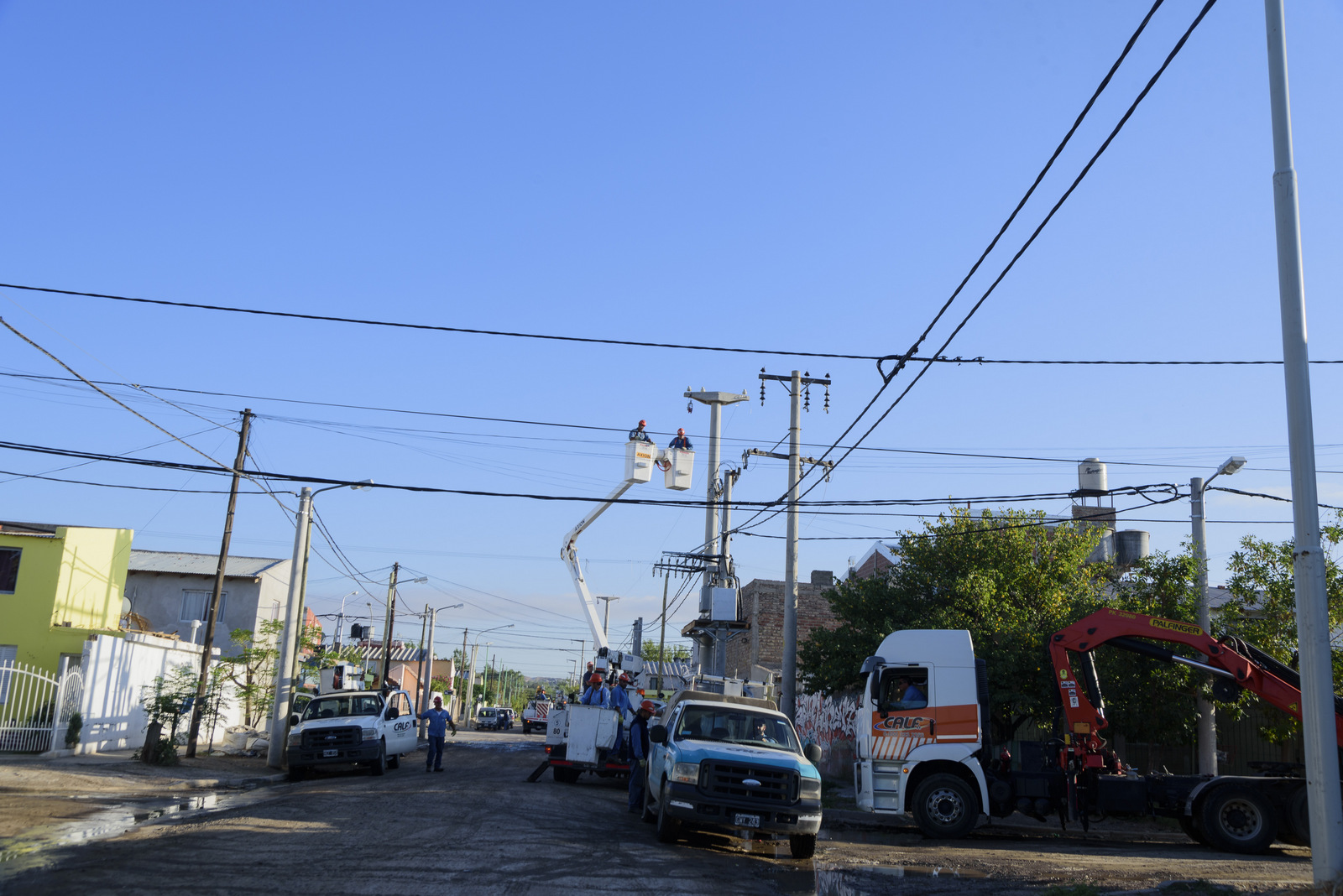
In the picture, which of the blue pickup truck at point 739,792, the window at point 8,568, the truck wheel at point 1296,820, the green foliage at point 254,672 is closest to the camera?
the blue pickup truck at point 739,792

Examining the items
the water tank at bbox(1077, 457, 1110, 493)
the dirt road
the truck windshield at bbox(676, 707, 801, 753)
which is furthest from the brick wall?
the truck windshield at bbox(676, 707, 801, 753)

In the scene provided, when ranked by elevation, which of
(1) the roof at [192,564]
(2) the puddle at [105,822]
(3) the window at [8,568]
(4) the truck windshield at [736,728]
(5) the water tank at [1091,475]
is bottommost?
(2) the puddle at [105,822]

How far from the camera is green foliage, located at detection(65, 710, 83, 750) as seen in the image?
23859 millimetres

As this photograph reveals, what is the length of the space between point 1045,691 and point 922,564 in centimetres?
449

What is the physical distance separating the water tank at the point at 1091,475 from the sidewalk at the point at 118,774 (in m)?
22.8

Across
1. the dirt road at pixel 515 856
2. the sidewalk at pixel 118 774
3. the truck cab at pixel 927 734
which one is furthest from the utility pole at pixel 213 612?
the truck cab at pixel 927 734

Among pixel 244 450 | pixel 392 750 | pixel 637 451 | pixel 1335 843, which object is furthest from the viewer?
pixel 637 451

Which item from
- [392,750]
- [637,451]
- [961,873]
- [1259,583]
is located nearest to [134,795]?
[392,750]

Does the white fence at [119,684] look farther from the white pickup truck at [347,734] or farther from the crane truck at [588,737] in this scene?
the crane truck at [588,737]

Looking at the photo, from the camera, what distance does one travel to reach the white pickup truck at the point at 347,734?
22.4 meters

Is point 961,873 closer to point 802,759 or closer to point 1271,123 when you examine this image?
point 802,759

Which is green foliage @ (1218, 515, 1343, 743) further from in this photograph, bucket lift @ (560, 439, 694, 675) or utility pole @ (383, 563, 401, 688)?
utility pole @ (383, 563, 401, 688)

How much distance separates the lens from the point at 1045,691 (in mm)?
20812

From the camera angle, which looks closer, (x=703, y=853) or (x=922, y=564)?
(x=703, y=853)
